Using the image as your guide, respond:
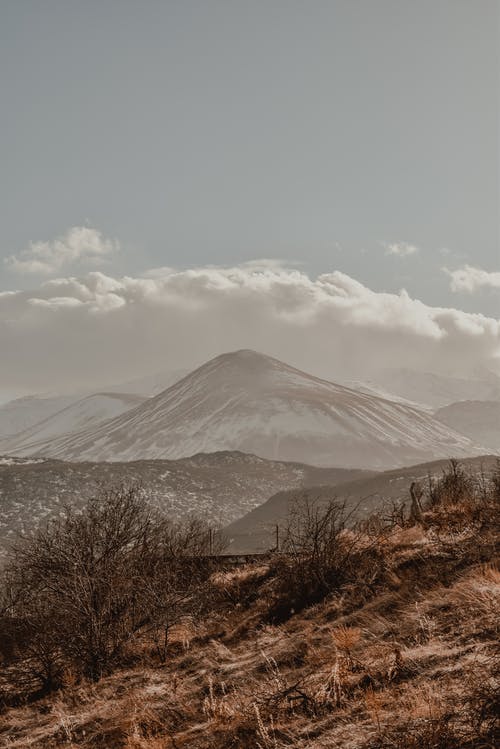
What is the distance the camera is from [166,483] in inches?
4542

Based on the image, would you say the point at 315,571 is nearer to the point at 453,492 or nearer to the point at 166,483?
the point at 453,492

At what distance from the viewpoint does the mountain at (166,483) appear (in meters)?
93.0

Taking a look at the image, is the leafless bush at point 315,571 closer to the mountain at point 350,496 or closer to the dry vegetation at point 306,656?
the dry vegetation at point 306,656

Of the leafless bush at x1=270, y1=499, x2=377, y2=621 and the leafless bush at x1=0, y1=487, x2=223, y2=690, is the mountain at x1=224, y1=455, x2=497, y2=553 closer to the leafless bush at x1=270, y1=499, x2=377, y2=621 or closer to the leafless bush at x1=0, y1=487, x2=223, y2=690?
the leafless bush at x1=0, y1=487, x2=223, y2=690

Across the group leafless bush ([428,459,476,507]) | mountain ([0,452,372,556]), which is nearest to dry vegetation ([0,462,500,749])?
leafless bush ([428,459,476,507])

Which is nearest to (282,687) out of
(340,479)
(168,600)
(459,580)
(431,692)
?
(431,692)

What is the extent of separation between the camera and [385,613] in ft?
32.2

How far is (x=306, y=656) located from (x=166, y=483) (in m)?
109

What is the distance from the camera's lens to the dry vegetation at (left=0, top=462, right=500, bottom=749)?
575cm

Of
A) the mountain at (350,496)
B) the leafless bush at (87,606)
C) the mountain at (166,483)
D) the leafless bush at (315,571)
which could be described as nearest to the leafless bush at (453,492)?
the leafless bush at (315,571)

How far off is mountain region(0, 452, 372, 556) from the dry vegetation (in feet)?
229

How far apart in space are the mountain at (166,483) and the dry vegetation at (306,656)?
69.8m

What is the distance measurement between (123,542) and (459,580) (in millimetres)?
12226

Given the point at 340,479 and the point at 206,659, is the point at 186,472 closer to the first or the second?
the point at 340,479
